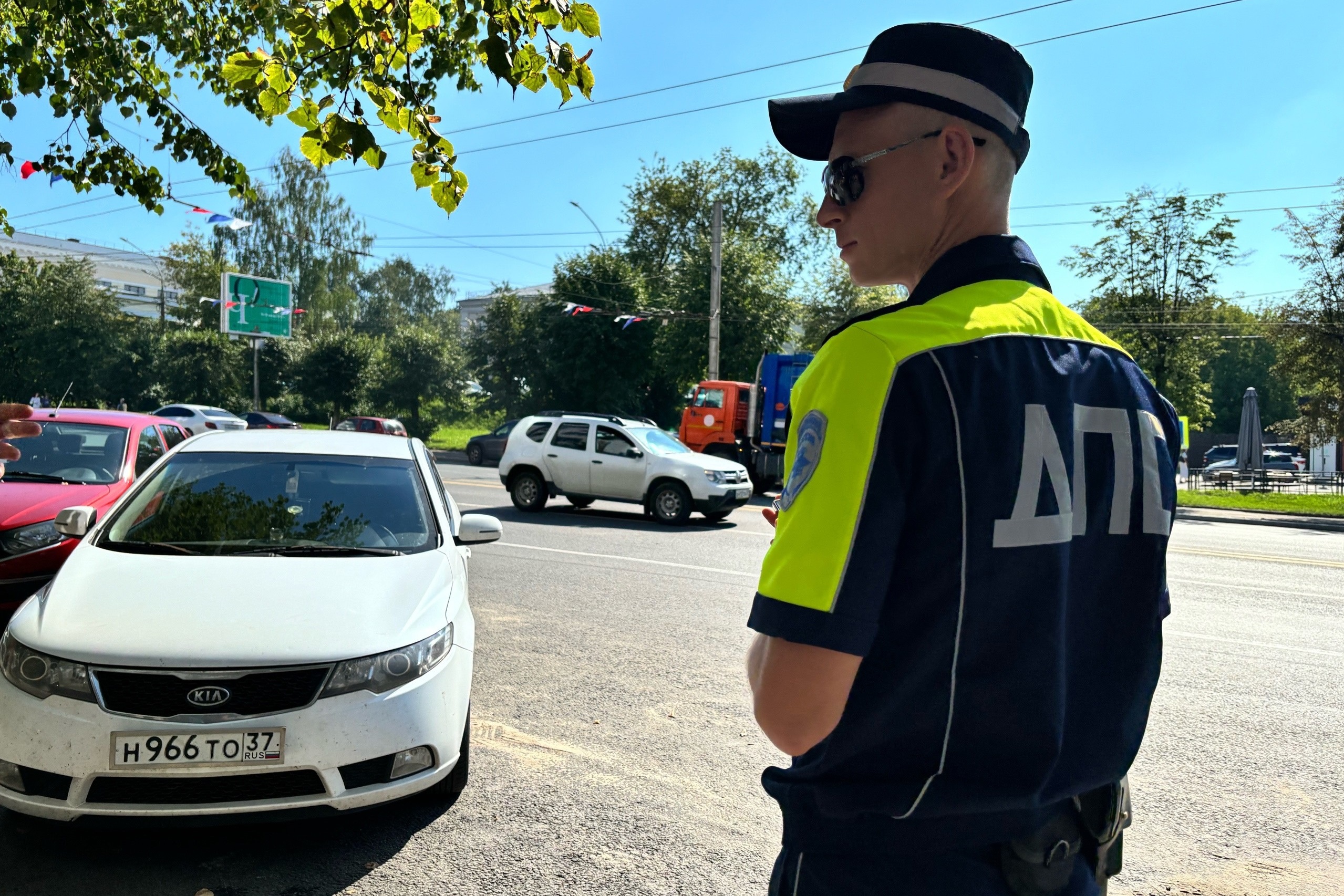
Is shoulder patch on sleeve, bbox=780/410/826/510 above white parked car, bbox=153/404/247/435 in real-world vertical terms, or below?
above

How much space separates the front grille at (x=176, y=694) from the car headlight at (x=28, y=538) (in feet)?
10.6

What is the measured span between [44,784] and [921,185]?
3504mm

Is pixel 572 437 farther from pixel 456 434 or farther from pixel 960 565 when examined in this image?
pixel 456 434

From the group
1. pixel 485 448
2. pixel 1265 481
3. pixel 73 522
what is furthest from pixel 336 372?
pixel 73 522

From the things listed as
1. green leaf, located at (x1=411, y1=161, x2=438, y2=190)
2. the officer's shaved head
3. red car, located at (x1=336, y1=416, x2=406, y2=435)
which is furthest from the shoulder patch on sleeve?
red car, located at (x1=336, y1=416, x2=406, y2=435)

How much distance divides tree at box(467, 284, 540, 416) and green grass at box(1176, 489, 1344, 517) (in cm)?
2785

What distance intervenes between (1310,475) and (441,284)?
7052cm

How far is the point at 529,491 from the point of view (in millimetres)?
15211

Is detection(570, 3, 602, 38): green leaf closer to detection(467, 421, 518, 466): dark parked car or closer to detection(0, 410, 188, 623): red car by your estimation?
detection(0, 410, 188, 623): red car

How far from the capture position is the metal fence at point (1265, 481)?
1030 inches

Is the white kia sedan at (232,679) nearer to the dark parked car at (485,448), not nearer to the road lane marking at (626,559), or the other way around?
the road lane marking at (626,559)

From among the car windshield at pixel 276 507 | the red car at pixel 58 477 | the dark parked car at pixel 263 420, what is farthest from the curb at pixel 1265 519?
the dark parked car at pixel 263 420

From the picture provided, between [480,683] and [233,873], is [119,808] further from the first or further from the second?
[480,683]

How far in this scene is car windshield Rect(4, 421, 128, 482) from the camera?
7062 mm
